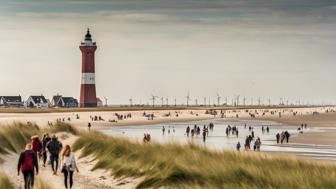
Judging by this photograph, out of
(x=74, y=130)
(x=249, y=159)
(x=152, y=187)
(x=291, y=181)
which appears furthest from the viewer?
(x=74, y=130)

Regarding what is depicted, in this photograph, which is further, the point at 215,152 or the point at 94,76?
the point at 94,76

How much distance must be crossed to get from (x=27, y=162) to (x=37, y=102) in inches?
6005

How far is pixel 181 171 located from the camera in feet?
47.9

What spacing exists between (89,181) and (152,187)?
381cm

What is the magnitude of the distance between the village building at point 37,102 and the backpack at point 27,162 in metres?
151

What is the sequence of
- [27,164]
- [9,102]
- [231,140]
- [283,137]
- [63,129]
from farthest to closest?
[9,102] → [231,140] → [283,137] → [63,129] → [27,164]

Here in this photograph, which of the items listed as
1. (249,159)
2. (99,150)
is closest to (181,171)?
(249,159)

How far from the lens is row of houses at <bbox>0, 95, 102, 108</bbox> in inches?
6412

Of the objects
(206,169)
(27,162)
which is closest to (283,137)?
(206,169)

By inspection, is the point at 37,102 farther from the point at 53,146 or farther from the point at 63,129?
the point at 53,146

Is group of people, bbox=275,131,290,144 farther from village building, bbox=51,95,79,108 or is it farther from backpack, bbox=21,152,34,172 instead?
village building, bbox=51,95,79,108

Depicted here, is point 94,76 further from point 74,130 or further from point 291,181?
point 291,181

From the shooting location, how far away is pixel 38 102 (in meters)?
163

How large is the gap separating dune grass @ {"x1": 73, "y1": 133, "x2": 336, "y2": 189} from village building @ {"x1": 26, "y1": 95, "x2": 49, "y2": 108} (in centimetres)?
14570
